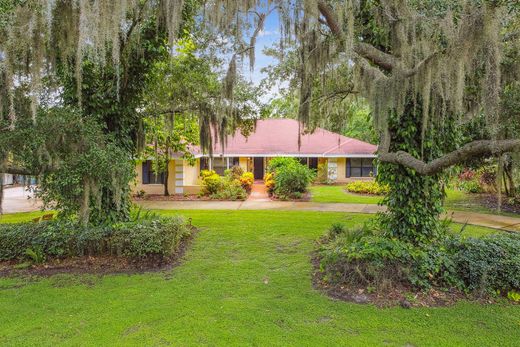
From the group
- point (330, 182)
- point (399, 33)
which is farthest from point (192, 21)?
point (330, 182)

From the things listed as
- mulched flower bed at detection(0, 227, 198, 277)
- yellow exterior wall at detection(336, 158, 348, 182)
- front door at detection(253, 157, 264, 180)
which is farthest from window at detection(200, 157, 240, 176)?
mulched flower bed at detection(0, 227, 198, 277)

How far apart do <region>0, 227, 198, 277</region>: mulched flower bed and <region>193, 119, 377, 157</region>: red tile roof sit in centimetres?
1241

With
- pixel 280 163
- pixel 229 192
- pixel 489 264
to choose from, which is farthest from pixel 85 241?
pixel 280 163

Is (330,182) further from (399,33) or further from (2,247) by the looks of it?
(2,247)

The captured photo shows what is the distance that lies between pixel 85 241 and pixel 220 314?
11.5 feet

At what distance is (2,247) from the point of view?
20.5 ft

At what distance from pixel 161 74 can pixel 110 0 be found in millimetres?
3759

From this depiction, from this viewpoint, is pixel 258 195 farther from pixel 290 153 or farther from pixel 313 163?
pixel 313 163

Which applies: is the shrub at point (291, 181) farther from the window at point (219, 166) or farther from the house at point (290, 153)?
the window at point (219, 166)

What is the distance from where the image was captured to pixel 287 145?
20922mm

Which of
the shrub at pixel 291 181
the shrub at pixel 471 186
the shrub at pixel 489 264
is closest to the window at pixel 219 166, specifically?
the shrub at pixel 291 181

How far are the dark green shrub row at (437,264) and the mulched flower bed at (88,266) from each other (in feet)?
10.5

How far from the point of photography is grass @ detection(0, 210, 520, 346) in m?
3.69

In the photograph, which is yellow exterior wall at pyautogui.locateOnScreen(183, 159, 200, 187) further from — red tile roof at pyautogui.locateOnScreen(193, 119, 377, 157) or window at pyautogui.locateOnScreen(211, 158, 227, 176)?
red tile roof at pyautogui.locateOnScreen(193, 119, 377, 157)
